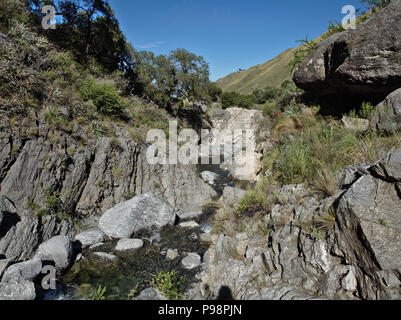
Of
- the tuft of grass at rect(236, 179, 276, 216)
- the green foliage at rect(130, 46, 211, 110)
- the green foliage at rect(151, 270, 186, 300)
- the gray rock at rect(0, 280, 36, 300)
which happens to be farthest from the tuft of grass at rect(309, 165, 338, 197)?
the green foliage at rect(130, 46, 211, 110)

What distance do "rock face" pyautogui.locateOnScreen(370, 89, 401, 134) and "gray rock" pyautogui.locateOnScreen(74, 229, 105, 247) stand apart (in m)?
7.39

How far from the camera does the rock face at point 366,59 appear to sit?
5074 mm

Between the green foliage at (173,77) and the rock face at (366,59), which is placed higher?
the green foliage at (173,77)

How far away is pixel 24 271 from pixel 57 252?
2.62 feet

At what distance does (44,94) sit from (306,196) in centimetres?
792

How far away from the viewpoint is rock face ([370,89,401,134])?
434 cm

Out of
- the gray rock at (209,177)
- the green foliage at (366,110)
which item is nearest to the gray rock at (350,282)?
the green foliage at (366,110)

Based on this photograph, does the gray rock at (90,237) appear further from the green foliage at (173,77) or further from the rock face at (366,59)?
the green foliage at (173,77)

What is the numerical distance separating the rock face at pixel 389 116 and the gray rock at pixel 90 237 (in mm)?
7389

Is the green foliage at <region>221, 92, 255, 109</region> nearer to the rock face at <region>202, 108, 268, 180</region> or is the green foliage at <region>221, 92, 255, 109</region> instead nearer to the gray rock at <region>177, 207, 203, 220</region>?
the rock face at <region>202, 108, 268, 180</region>

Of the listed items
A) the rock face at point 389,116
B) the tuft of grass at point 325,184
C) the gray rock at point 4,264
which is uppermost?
the rock face at point 389,116

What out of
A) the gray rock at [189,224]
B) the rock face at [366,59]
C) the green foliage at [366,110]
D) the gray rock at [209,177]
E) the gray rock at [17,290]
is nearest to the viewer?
the gray rock at [17,290]
